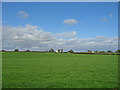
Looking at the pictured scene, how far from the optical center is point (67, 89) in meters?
6.32

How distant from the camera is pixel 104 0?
248 inches

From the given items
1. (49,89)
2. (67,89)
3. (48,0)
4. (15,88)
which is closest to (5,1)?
(48,0)

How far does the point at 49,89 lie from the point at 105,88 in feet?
8.91

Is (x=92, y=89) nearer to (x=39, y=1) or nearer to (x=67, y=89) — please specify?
(x=67, y=89)

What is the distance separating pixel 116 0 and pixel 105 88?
4.24 m

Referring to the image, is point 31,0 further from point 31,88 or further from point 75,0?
point 31,88

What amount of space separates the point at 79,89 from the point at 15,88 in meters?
3.01

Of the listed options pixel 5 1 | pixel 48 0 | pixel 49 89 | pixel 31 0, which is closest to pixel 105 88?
pixel 49 89

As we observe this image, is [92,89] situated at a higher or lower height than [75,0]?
lower

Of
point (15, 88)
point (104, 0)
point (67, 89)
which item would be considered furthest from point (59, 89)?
point (104, 0)

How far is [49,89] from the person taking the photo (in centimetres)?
629

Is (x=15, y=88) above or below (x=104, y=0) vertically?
below

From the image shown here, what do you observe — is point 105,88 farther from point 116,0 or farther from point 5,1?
point 5,1

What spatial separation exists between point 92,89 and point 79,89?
631mm
